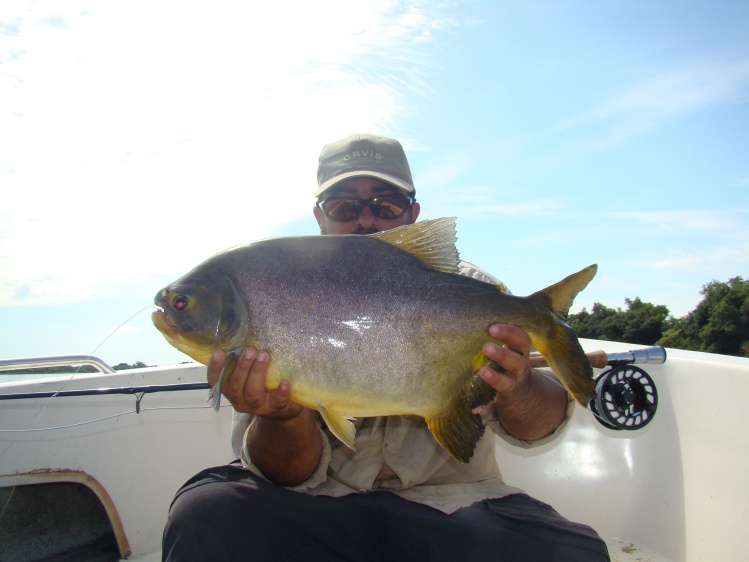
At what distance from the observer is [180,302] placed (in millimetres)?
2428

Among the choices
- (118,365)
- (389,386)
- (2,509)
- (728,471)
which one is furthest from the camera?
(118,365)

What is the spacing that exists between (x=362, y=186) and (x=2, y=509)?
383 cm

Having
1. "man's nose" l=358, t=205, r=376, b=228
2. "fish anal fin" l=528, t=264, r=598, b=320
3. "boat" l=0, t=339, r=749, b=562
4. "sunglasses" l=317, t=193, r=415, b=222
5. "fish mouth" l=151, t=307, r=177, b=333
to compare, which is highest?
"sunglasses" l=317, t=193, r=415, b=222

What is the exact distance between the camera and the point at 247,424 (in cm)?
343

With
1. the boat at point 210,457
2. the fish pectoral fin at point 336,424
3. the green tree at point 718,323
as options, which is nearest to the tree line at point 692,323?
the green tree at point 718,323

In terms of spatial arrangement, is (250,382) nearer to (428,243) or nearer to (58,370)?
(428,243)

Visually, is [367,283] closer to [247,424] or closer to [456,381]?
[456,381]

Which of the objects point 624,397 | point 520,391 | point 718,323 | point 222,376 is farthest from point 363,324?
point 718,323

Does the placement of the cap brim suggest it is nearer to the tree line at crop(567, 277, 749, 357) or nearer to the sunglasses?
the sunglasses

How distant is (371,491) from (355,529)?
0.25m

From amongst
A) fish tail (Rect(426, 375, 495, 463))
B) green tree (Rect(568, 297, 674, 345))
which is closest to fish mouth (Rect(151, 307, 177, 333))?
fish tail (Rect(426, 375, 495, 463))

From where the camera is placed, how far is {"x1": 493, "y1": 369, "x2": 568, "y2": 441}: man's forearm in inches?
117

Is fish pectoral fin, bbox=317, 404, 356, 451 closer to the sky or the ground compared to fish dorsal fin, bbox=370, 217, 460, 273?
closer to the ground

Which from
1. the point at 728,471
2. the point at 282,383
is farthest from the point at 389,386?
the point at 728,471
